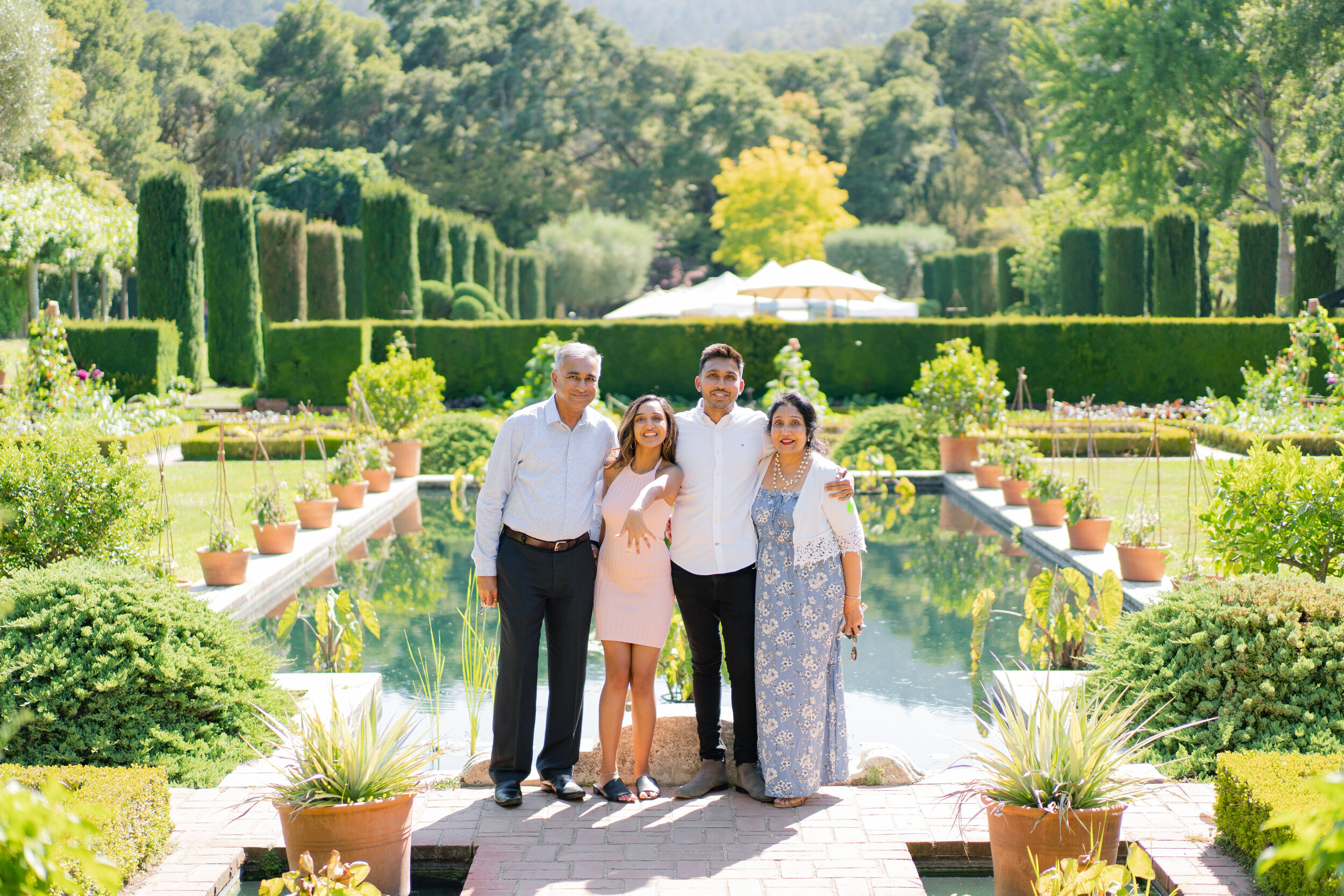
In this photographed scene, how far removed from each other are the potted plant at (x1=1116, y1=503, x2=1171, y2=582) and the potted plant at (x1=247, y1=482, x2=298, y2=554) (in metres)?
5.52

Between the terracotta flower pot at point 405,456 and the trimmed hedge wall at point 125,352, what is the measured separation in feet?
20.7

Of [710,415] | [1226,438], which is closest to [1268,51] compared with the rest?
[1226,438]

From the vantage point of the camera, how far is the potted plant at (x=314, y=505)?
9.04 metres

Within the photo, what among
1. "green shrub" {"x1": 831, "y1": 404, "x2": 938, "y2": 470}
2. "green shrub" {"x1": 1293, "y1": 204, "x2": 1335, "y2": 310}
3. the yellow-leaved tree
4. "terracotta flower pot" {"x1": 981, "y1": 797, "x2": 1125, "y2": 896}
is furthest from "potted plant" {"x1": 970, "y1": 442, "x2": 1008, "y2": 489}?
the yellow-leaved tree

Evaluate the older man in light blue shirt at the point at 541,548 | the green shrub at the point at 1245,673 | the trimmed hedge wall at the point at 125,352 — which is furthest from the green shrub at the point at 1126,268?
the older man in light blue shirt at the point at 541,548

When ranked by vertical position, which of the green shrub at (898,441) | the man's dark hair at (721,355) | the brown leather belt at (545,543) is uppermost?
the man's dark hair at (721,355)

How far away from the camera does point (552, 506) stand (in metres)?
3.66

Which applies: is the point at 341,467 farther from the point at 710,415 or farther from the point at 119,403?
the point at 710,415

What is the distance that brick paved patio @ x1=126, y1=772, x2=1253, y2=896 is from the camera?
3.16m

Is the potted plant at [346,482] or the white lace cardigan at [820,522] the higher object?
the white lace cardigan at [820,522]

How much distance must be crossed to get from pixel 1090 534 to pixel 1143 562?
3.18ft

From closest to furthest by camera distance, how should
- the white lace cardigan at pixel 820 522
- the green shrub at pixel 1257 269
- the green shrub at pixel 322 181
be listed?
the white lace cardigan at pixel 820 522, the green shrub at pixel 1257 269, the green shrub at pixel 322 181

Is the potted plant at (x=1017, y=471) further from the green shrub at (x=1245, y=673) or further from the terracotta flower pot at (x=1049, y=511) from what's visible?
the green shrub at (x=1245, y=673)

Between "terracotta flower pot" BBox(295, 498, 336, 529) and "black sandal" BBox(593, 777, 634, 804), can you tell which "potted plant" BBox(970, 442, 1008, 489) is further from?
"black sandal" BBox(593, 777, 634, 804)
